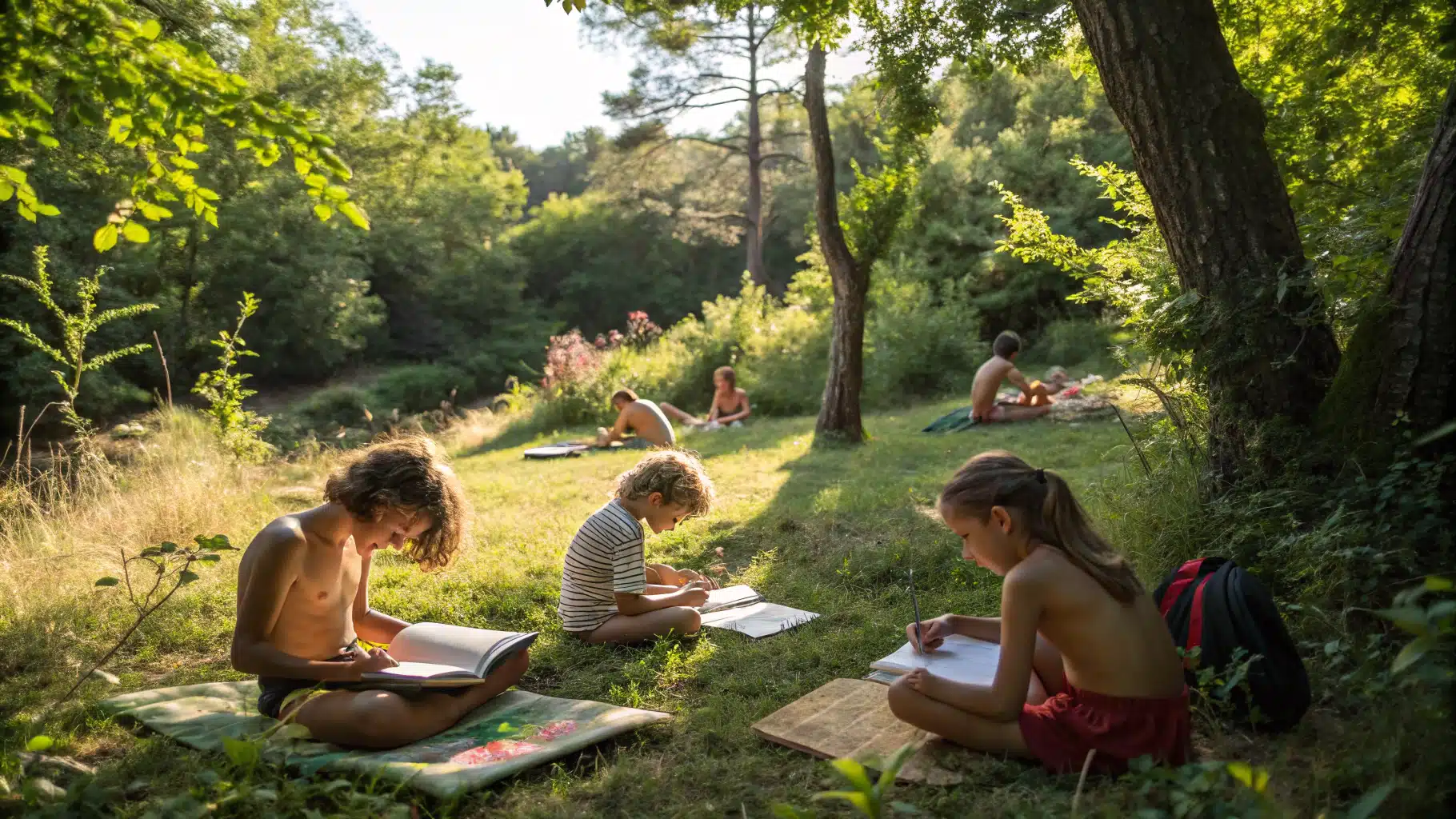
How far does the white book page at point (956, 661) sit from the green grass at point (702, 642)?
1.17 ft

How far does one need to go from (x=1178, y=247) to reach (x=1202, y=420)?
0.97 meters

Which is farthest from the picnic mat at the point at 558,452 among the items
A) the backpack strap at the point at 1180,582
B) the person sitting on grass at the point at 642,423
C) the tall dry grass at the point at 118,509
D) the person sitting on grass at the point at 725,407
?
the backpack strap at the point at 1180,582

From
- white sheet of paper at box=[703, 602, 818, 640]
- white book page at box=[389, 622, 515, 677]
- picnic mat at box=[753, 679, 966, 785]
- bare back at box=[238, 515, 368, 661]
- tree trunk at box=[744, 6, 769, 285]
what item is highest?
tree trunk at box=[744, 6, 769, 285]

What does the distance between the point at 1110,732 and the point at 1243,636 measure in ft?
2.04

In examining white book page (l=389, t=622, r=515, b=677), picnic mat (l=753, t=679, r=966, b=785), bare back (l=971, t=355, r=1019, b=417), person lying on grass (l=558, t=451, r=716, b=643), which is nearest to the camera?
picnic mat (l=753, t=679, r=966, b=785)

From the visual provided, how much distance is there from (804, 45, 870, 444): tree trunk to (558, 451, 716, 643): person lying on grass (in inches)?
239

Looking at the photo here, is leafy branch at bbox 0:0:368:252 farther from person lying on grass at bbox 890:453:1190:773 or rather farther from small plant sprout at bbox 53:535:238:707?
person lying on grass at bbox 890:453:1190:773

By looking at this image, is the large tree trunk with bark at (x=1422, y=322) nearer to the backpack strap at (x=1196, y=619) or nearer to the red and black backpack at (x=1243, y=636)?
the red and black backpack at (x=1243, y=636)

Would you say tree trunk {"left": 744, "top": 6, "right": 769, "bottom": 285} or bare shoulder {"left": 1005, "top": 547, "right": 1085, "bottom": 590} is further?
tree trunk {"left": 744, "top": 6, "right": 769, "bottom": 285}

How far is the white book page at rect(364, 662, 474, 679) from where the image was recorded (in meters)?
3.07

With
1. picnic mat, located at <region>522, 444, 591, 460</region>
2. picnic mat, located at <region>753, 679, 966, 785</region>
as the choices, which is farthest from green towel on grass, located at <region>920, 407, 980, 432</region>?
picnic mat, located at <region>753, 679, 966, 785</region>

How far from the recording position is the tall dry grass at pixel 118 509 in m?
5.03

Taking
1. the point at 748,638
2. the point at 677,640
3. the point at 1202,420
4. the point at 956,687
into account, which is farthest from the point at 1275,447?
the point at 677,640

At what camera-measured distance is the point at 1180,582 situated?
3.25 m
